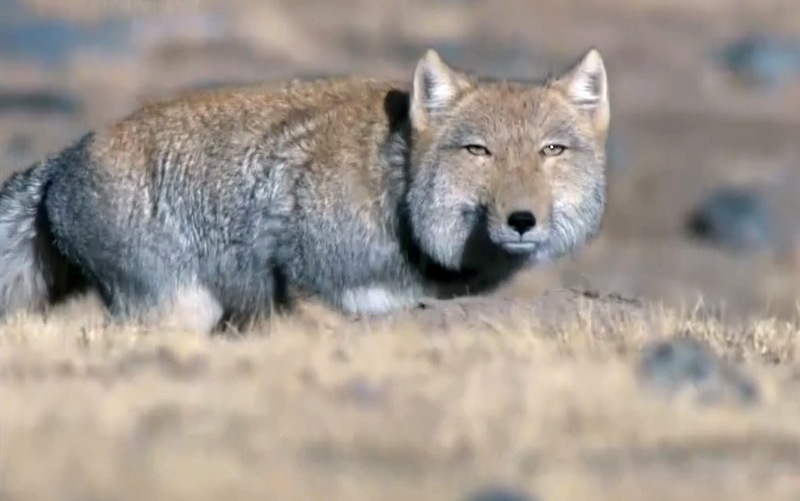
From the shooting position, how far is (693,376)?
30.1 ft

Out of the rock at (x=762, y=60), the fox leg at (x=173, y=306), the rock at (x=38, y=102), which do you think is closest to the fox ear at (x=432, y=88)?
the fox leg at (x=173, y=306)

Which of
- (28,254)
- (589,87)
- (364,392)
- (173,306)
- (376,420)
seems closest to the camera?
(376,420)

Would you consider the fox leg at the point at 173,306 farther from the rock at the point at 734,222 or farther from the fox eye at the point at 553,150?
the rock at the point at 734,222

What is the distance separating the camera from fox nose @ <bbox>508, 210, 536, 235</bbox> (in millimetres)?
10969

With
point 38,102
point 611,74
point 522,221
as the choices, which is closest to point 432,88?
point 522,221

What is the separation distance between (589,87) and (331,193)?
1.52m

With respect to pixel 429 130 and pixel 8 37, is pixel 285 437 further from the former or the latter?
pixel 8 37

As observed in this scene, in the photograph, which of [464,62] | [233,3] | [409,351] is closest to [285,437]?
[409,351]

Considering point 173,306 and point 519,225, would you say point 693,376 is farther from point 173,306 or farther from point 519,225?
point 173,306

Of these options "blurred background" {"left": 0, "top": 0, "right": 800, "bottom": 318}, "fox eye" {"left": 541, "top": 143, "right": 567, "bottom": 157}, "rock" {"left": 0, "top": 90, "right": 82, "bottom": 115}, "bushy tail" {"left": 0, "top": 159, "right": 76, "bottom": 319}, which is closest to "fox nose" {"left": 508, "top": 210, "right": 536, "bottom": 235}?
"fox eye" {"left": 541, "top": 143, "right": 567, "bottom": 157}

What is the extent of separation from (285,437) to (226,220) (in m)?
4.06

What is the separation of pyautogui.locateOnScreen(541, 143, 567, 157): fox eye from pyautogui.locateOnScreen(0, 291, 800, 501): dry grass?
1090 millimetres

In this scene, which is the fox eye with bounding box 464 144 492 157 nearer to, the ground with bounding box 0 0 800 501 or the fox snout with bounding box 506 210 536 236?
the fox snout with bounding box 506 210 536 236

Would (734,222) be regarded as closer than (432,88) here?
No
